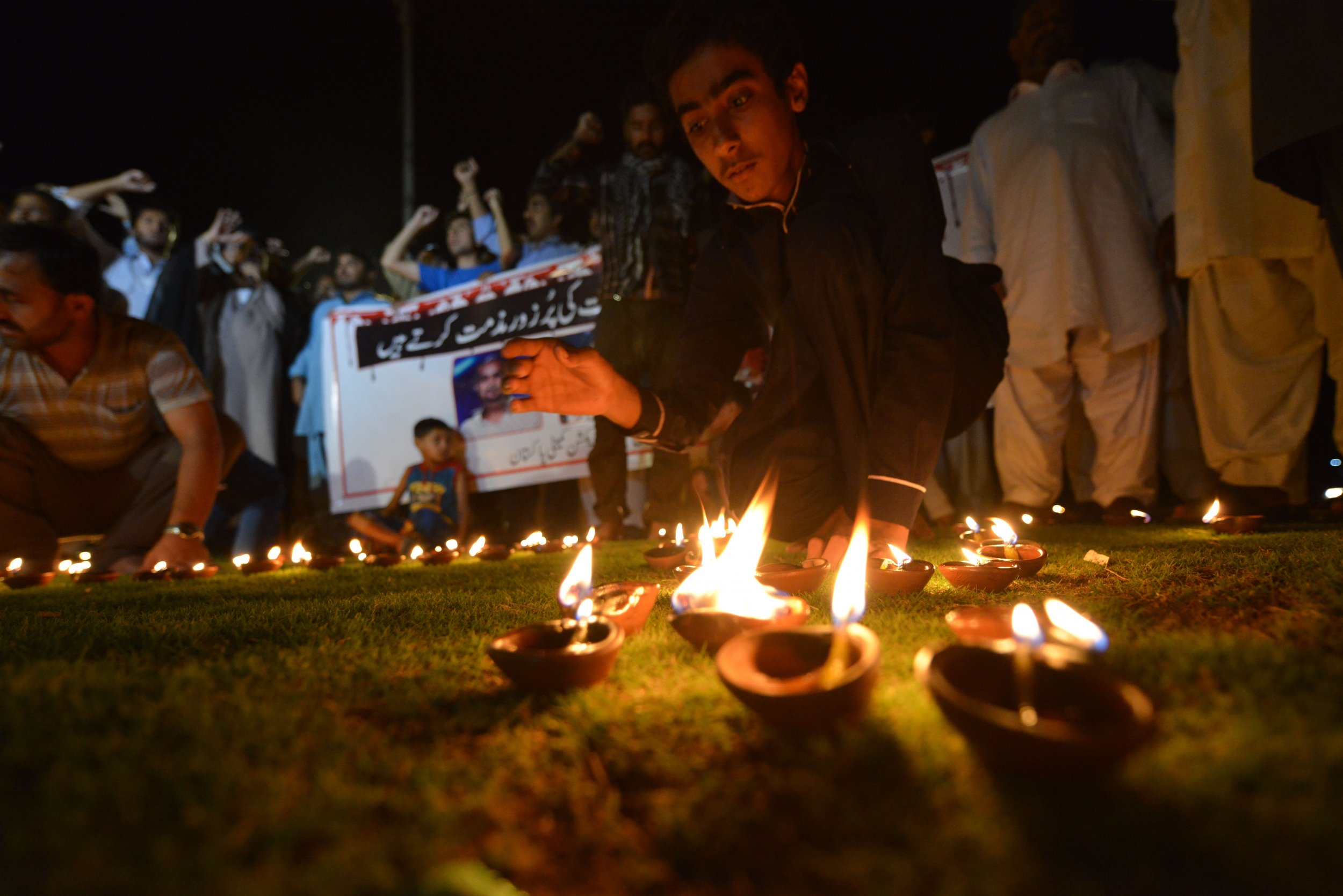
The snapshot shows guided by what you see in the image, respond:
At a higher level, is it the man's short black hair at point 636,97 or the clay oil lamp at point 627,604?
the man's short black hair at point 636,97

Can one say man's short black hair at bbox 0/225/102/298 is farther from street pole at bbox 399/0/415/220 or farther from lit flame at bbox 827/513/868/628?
street pole at bbox 399/0/415/220

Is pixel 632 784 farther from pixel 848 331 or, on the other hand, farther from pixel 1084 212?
pixel 1084 212

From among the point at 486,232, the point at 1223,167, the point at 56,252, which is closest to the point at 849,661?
the point at 1223,167

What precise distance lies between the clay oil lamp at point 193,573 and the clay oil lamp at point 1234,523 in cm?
468

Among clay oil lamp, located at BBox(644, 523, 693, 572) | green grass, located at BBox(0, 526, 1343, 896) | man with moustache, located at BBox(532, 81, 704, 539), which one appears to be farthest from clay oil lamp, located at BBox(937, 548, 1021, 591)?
man with moustache, located at BBox(532, 81, 704, 539)

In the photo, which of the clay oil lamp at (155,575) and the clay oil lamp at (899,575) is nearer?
the clay oil lamp at (899,575)

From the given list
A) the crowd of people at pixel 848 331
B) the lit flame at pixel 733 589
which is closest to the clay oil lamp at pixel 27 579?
the crowd of people at pixel 848 331

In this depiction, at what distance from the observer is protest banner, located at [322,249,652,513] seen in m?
6.14

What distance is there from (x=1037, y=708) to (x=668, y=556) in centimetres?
181

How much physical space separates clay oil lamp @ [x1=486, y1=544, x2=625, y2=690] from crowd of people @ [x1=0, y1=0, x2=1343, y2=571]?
1148mm

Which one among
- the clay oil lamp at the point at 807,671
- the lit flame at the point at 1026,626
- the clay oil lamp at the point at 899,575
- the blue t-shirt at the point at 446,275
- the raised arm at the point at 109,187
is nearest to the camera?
the clay oil lamp at the point at 807,671

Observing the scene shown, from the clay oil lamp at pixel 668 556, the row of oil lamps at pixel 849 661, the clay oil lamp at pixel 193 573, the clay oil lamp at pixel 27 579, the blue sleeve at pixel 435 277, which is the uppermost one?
the blue sleeve at pixel 435 277

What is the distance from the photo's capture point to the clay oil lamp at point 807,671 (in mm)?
842

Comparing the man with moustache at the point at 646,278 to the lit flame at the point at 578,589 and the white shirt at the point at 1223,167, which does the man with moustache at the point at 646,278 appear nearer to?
the white shirt at the point at 1223,167
